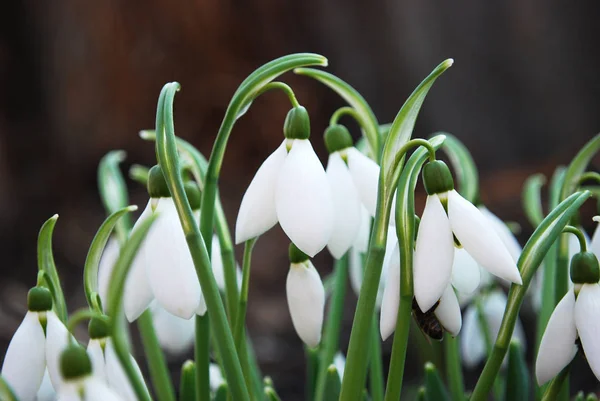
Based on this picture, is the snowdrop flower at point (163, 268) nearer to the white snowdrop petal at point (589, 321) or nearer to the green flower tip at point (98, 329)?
the green flower tip at point (98, 329)

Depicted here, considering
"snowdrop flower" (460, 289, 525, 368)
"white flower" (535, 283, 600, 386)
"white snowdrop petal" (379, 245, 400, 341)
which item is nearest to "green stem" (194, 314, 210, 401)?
"white snowdrop petal" (379, 245, 400, 341)

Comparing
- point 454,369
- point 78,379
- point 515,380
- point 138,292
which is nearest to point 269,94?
point 454,369

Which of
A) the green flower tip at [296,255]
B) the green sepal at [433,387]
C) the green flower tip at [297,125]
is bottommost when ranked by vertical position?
the green sepal at [433,387]

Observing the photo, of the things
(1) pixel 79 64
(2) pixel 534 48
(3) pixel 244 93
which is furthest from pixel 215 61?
(3) pixel 244 93

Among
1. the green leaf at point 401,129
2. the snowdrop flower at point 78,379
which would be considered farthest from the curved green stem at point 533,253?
the snowdrop flower at point 78,379

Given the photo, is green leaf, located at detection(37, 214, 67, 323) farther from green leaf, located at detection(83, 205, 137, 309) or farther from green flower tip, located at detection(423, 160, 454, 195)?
green flower tip, located at detection(423, 160, 454, 195)

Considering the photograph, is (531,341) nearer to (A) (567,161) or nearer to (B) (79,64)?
(A) (567,161)
